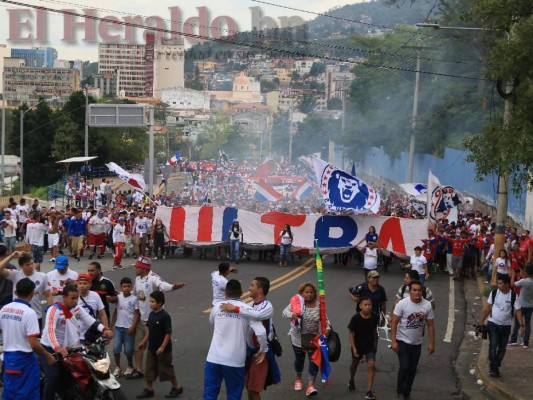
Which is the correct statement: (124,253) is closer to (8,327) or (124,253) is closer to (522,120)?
(522,120)

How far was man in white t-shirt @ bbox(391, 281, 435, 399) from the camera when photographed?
11078 mm

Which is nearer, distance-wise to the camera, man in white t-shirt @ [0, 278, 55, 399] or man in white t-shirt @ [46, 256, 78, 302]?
man in white t-shirt @ [0, 278, 55, 399]

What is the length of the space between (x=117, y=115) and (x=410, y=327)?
30.5 metres

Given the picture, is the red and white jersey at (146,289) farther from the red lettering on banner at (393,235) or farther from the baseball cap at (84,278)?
the red lettering on banner at (393,235)

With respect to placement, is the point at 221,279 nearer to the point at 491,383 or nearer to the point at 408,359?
the point at 408,359

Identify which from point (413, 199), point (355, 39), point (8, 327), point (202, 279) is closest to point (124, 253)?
point (202, 279)

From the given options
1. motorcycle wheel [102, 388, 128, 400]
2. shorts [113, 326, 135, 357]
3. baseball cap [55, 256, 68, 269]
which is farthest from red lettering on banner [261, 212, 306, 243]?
motorcycle wheel [102, 388, 128, 400]

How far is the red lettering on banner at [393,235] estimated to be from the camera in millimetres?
25078

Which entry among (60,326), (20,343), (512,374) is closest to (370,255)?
(512,374)

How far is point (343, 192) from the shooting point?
2581cm

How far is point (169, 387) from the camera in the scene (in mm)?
11680

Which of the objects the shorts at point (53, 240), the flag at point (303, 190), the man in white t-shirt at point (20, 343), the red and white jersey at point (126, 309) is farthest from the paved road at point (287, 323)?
the flag at point (303, 190)

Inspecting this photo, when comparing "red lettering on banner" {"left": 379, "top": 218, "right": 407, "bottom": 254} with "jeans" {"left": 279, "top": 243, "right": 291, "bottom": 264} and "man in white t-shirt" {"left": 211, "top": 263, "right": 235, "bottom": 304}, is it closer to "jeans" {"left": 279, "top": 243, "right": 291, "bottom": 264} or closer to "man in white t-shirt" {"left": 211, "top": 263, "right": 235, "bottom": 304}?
"jeans" {"left": 279, "top": 243, "right": 291, "bottom": 264}

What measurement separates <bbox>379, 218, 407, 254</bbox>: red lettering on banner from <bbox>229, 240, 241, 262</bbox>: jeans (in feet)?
12.6
